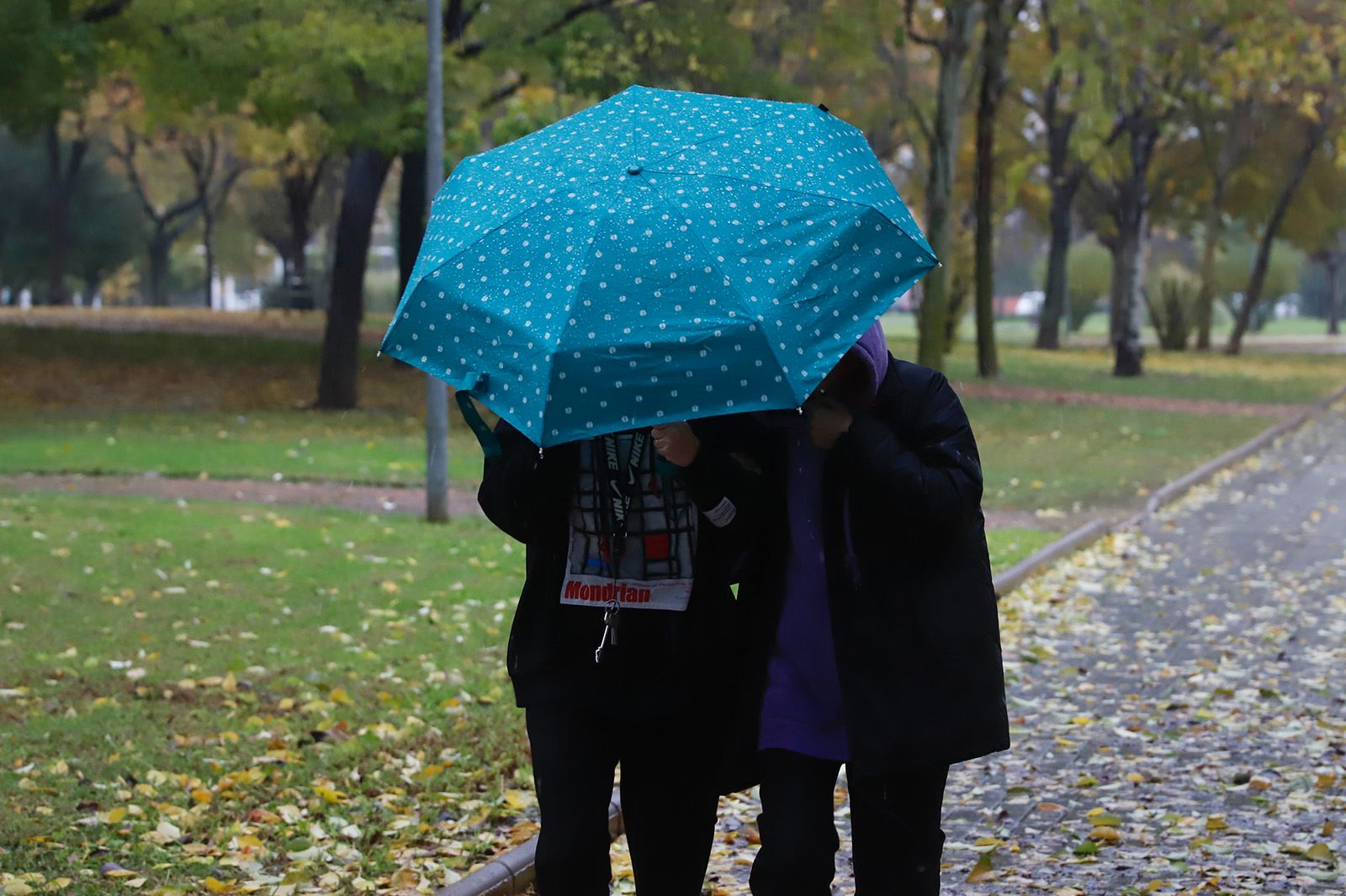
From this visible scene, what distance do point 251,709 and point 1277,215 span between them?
1771 inches

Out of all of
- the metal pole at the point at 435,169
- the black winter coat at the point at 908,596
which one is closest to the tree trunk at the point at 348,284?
the metal pole at the point at 435,169

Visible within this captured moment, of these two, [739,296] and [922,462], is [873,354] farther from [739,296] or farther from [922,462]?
[739,296]

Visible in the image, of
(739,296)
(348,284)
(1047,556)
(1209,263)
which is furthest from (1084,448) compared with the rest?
(1209,263)

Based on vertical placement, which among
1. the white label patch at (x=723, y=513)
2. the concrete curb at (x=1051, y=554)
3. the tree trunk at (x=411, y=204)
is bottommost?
the concrete curb at (x=1051, y=554)

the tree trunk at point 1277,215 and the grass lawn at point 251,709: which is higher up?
the tree trunk at point 1277,215

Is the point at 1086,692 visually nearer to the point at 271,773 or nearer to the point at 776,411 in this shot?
the point at 271,773

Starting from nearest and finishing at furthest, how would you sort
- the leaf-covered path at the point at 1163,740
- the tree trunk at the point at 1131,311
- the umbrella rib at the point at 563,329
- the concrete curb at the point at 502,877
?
the umbrella rib at the point at 563,329 → the concrete curb at the point at 502,877 → the leaf-covered path at the point at 1163,740 → the tree trunk at the point at 1131,311

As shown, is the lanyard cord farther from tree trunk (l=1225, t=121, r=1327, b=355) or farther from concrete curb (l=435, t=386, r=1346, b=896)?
tree trunk (l=1225, t=121, r=1327, b=355)

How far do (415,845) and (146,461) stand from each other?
12.2 metres

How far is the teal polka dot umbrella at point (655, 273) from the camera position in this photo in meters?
2.98

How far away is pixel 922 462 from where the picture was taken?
10.8 feet

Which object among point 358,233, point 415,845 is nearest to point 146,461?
point 358,233

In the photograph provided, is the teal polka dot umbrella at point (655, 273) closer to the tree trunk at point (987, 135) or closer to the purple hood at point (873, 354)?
the purple hood at point (873, 354)

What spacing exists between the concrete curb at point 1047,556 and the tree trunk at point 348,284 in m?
11.3
